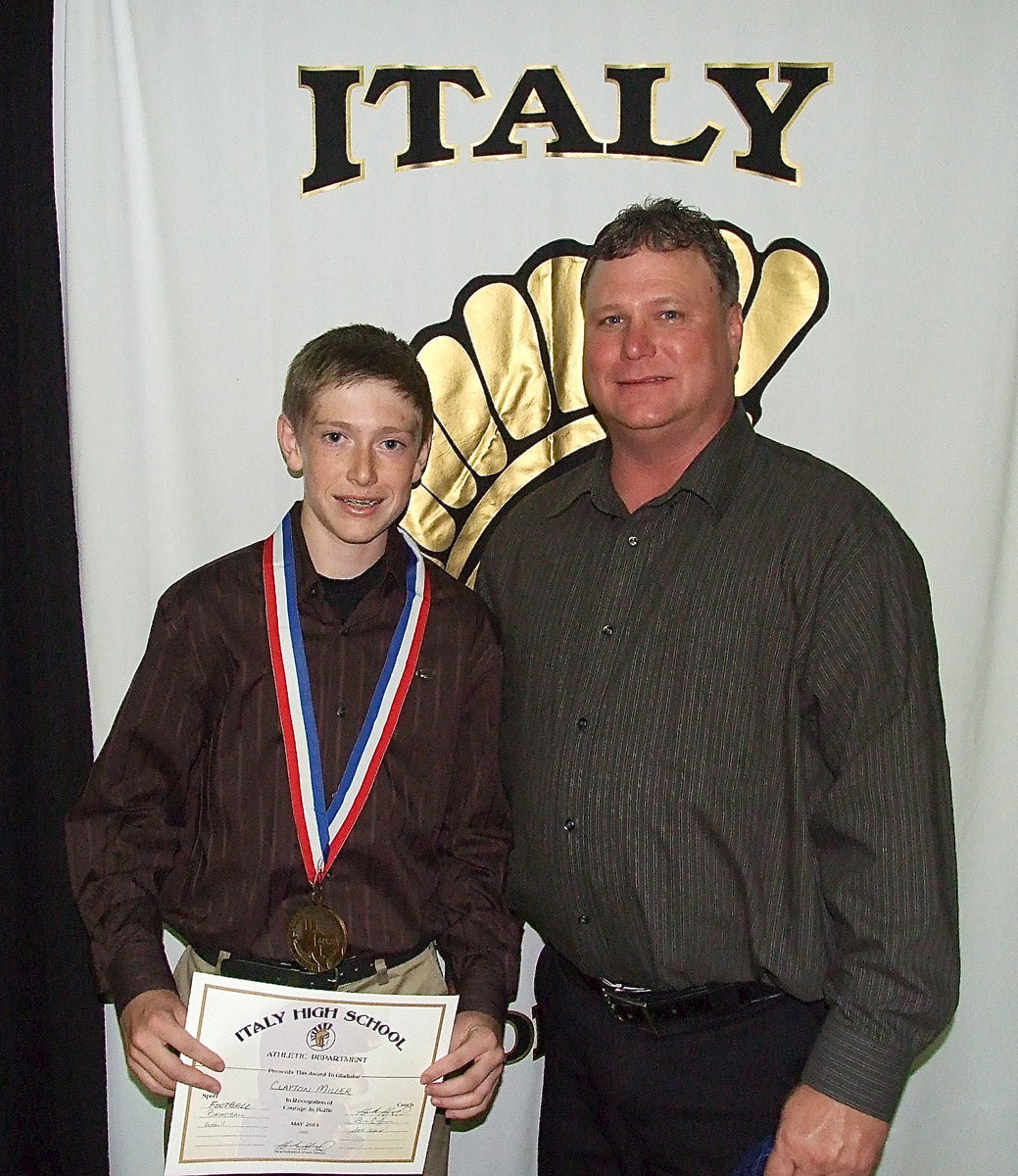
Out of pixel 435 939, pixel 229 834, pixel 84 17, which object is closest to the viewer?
pixel 229 834

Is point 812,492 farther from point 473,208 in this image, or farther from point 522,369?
point 473,208

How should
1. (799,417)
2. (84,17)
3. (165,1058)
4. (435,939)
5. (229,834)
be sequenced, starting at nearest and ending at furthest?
(165,1058), (229,834), (435,939), (84,17), (799,417)

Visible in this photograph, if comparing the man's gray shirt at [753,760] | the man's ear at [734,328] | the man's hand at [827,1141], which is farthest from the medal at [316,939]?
the man's ear at [734,328]

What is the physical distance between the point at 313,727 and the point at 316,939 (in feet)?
1.02

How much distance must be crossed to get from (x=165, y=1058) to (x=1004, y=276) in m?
2.06

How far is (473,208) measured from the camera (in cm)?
219

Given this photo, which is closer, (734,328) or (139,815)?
(139,815)

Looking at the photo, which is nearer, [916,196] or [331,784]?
[331,784]

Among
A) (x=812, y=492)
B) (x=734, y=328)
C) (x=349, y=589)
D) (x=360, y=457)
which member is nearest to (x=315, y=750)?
(x=349, y=589)

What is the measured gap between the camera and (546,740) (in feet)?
5.57

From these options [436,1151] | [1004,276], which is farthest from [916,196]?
[436,1151]

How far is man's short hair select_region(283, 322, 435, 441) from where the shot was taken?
5.46ft

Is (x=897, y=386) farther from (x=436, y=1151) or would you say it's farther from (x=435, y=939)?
(x=436, y=1151)

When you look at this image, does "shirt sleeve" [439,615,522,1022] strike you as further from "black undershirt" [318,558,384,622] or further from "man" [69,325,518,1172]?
"black undershirt" [318,558,384,622]
